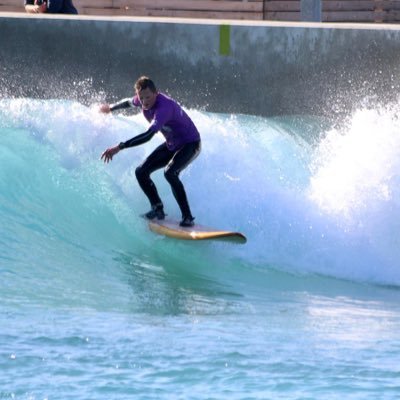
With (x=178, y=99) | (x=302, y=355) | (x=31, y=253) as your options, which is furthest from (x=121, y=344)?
(x=178, y=99)

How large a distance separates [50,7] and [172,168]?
18.4 ft

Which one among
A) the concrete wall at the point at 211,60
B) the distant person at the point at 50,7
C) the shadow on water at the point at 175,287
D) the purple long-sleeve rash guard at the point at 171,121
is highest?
the distant person at the point at 50,7

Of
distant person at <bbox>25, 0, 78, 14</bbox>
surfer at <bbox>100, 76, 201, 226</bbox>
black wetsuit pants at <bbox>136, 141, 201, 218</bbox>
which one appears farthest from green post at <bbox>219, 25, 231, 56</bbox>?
black wetsuit pants at <bbox>136, 141, 201, 218</bbox>

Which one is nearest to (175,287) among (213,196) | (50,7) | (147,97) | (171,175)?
(171,175)

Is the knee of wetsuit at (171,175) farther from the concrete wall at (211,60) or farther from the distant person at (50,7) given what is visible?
the distant person at (50,7)

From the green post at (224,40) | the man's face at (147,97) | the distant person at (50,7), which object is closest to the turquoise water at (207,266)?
the green post at (224,40)

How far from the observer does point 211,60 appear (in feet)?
48.8

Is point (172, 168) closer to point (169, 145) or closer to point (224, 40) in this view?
point (169, 145)

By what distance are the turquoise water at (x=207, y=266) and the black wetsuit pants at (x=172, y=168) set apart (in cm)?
46

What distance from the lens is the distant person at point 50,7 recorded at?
1527 cm

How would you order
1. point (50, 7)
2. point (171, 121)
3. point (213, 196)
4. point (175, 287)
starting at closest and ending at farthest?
point (175, 287) → point (171, 121) → point (213, 196) → point (50, 7)

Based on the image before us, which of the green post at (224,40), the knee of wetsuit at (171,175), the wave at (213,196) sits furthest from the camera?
the green post at (224,40)

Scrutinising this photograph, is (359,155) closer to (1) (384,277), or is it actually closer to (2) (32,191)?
(1) (384,277)

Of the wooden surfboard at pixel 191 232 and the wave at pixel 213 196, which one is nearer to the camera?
the wooden surfboard at pixel 191 232
